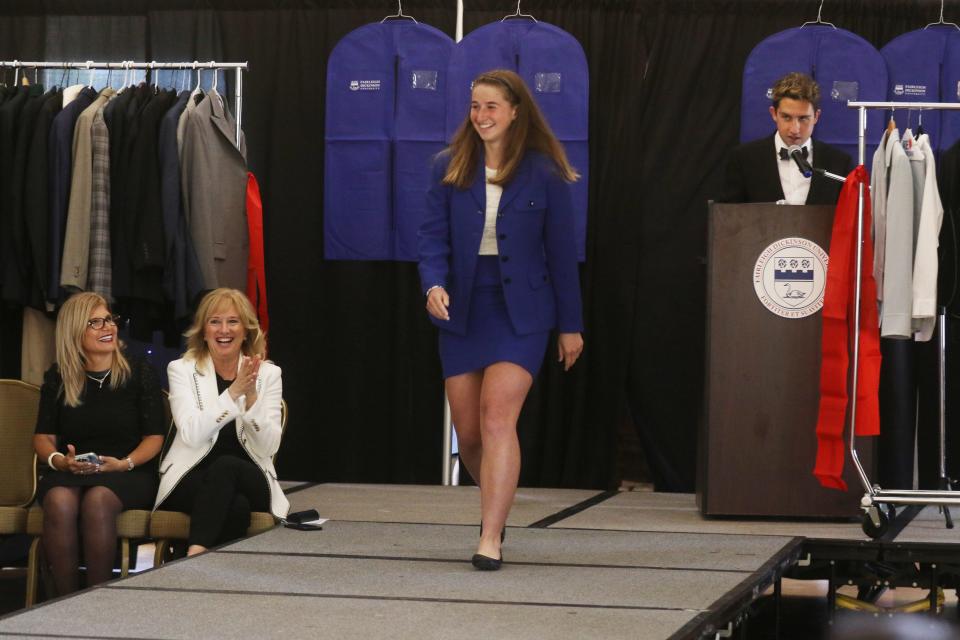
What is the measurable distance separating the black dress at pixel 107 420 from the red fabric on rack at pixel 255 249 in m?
1.18

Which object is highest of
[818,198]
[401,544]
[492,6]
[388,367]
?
[492,6]

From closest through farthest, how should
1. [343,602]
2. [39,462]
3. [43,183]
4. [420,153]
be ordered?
[343,602]
[39,462]
[43,183]
[420,153]

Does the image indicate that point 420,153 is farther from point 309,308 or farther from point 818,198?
point 818,198

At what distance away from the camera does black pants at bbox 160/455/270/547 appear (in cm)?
418

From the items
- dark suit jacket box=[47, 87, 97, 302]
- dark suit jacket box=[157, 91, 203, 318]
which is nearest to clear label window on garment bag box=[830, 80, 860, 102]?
dark suit jacket box=[157, 91, 203, 318]

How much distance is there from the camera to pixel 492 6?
6.15 m

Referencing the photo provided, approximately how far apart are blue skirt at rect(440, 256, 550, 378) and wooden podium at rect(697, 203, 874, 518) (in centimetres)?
119

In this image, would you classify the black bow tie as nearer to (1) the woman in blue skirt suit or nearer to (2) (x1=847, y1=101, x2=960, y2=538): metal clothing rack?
(2) (x1=847, y1=101, x2=960, y2=538): metal clothing rack

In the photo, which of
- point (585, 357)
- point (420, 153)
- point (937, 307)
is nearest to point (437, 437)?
point (585, 357)

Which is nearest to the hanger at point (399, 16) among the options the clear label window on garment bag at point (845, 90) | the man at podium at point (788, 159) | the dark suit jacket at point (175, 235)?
the dark suit jacket at point (175, 235)

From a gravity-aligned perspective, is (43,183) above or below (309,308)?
above

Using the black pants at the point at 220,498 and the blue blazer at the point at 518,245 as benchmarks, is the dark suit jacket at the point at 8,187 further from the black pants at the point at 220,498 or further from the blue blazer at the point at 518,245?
the blue blazer at the point at 518,245

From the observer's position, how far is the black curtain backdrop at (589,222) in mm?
6066

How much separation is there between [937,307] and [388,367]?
2.46 m
